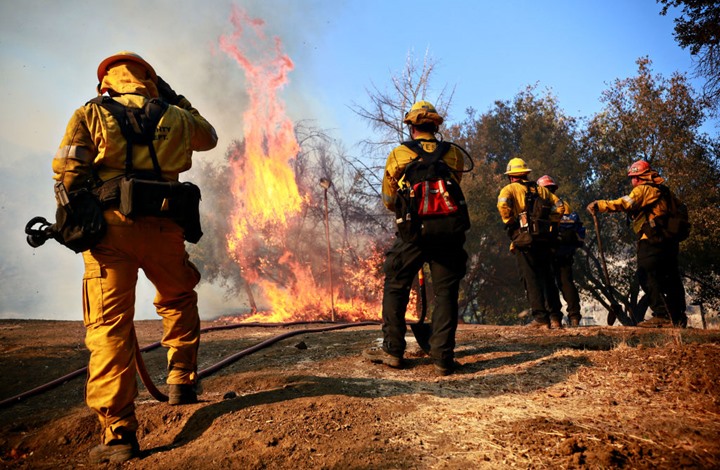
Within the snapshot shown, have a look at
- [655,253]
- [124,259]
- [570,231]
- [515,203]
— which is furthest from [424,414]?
[570,231]

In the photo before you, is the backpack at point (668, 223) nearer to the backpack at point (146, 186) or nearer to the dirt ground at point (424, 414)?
the dirt ground at point (424, 414)

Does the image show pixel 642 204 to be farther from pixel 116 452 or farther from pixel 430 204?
pixel 116 452

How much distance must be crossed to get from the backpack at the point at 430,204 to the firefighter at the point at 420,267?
0.08 m

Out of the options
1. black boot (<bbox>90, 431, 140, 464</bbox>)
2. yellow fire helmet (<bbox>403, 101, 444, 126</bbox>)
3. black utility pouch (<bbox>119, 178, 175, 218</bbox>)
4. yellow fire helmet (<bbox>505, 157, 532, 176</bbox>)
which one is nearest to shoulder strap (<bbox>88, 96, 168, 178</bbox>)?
black utility pouch (<bbox>119, 178, 175, 218</bbox>)

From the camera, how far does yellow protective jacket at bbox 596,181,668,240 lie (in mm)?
6473

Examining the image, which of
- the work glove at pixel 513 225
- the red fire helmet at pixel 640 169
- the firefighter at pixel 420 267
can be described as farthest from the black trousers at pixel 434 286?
the red fire helmet at pixel 640 169

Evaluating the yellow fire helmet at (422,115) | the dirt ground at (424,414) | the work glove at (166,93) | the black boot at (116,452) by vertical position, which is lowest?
the black boot at (116,452)

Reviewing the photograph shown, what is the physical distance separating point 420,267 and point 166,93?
2559 millimetres

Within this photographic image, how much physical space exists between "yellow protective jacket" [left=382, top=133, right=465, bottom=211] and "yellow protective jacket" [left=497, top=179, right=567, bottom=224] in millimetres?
2495

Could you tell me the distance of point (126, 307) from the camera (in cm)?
274

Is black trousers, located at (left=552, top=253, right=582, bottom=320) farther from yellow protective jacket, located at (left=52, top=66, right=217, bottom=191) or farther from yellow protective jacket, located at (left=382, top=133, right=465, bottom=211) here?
yellow protective jacket, located at (left=52, top=66, right=217, bottom=191)

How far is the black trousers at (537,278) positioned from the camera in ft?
21.1

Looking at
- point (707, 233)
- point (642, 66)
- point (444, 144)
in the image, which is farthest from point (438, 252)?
point (642, 66)

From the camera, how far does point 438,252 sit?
4.07m
